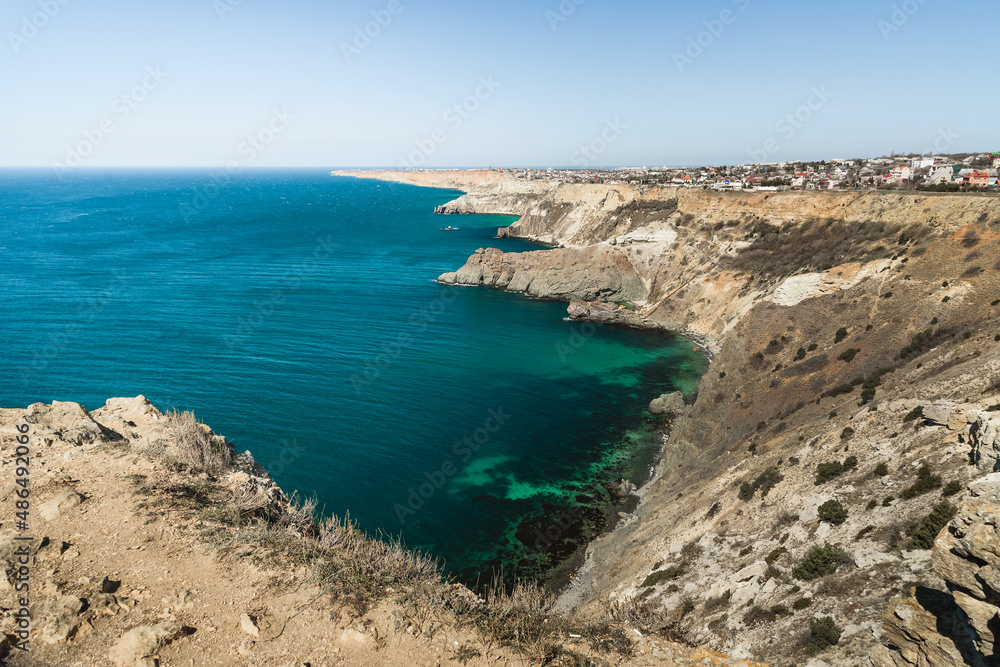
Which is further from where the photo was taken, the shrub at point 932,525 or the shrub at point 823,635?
the shrub at point 932,525

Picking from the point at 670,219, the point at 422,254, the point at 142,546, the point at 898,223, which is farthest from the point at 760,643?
the point at 422,254

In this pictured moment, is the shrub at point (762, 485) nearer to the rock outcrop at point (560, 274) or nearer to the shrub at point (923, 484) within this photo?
the shrub at point (923, 484)

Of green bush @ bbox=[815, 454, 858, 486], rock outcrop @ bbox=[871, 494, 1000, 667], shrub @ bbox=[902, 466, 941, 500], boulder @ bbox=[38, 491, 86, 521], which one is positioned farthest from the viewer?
green bush @ bbox=[815, 454, 858, 486]

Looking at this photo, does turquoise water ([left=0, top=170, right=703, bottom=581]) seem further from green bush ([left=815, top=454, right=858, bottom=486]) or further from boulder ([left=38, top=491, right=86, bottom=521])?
boulder ([left=38, top=491, right=86, bottom=521])

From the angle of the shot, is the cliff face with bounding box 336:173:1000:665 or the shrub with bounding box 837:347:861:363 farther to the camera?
the shrub with bounding box 837:347:861:363

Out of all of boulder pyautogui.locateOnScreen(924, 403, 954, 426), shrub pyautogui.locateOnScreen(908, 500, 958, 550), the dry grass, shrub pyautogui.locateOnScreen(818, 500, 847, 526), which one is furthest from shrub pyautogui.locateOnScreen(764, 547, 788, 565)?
the dry grass

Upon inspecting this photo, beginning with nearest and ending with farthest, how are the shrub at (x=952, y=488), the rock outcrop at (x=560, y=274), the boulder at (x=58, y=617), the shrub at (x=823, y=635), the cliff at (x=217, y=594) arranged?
the boulder at (x=58, y=617) → the cliff at (x=217, y=594) → the shrub at (x=823, y=635) → the shrub at (x=952, y=488) → the rock outcrop at (x=560, y=274)

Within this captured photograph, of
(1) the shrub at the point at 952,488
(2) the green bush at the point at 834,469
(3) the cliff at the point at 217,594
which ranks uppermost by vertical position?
(1) the shrub at the point at 952,488

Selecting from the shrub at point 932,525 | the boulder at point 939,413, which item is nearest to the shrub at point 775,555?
the shrub at point 932,525
